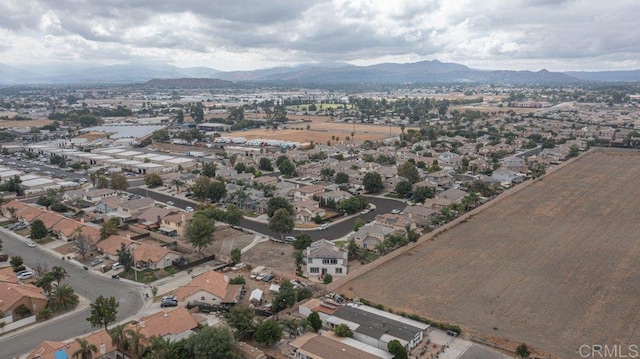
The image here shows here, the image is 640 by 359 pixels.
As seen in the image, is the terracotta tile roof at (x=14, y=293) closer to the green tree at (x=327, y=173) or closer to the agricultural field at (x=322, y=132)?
the green tree at (x=327, y=173)

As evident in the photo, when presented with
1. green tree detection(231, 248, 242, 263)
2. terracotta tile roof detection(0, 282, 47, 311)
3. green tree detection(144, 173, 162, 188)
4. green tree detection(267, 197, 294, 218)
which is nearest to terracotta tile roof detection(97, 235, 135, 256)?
terracotta tile roof detection(0, 282, 47, 311)

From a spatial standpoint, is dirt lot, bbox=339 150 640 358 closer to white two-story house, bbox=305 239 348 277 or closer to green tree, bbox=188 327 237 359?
white two-story house, bbox=305 239 348 277

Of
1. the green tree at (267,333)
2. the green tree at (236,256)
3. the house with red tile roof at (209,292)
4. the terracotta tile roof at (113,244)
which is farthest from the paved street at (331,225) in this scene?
the green tree at (267,333)

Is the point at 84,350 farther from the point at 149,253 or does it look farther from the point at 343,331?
the point at 149,253

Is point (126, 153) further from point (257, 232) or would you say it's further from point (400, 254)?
point (400, 254)

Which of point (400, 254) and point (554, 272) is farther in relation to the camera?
point (400, 254)

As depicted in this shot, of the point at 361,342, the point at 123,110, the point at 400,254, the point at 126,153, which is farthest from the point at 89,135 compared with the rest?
the point at 361,342
